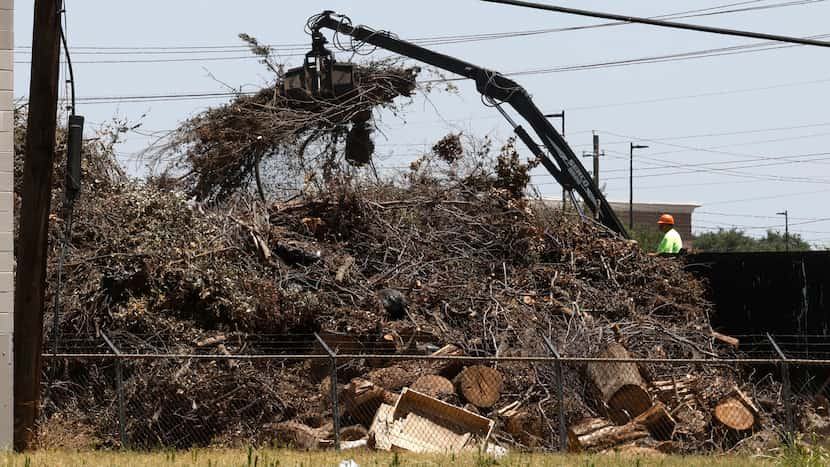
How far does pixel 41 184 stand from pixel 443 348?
5.81 metres

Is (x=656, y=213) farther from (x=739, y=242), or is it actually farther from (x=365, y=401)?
(x=365, y=401)

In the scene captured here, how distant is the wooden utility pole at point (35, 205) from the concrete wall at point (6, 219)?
10 centimetres

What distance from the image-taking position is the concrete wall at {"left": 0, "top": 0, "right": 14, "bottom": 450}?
36.4 ft

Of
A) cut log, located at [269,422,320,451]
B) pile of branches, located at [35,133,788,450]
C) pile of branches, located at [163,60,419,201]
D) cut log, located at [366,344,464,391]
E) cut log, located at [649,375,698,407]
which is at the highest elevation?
pile of branches, located at [163,60,419,201]

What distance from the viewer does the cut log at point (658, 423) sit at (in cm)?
1341

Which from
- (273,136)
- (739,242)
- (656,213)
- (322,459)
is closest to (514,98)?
(273,136)

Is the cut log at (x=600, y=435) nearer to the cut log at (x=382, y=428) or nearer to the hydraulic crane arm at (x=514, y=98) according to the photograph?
the cut log at (x=382, y=428)

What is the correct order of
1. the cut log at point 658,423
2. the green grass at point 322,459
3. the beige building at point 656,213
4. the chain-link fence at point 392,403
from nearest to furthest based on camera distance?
the green grass at point 322,459 < the chain-link fence at point 392,403 < the cut log at point 658,423 < the beige building at point 656,213

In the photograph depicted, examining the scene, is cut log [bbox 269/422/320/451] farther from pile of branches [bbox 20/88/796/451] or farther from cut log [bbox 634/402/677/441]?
cut log [bbox 634/402/677/441]

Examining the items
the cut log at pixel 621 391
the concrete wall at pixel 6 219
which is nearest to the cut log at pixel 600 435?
the cut log at pixel 621 391

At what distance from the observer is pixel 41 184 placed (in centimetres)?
1123

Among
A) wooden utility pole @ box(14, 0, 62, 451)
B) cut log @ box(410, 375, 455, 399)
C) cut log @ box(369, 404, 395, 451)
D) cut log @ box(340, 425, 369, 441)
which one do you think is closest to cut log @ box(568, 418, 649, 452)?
→ cut log @ box(410, 375, 455, 399)

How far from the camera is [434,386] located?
45.1 ft

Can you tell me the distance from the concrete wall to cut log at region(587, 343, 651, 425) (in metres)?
6.81
